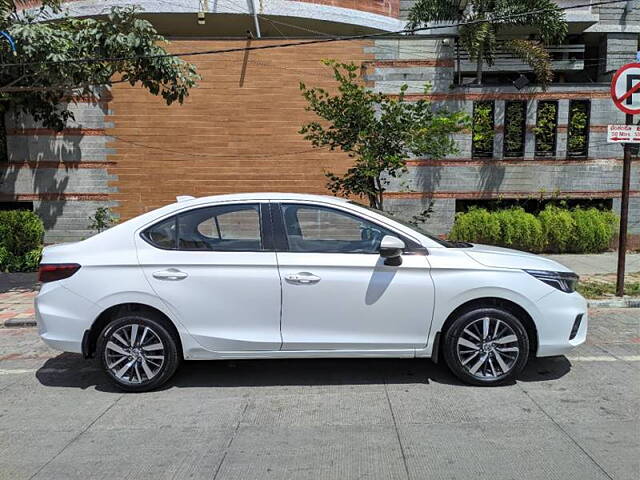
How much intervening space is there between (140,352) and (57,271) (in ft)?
3.37

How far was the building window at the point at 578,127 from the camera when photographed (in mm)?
12688

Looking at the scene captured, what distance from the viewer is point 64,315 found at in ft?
14.8

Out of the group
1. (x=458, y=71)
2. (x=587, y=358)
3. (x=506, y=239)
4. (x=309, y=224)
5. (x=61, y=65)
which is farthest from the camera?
(x=458, y=71)

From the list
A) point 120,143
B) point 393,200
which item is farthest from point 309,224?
point 120,143

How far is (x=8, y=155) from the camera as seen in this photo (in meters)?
12.7

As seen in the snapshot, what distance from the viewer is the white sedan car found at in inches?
175

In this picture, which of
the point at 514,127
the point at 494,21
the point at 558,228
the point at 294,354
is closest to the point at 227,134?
the point at 494,21

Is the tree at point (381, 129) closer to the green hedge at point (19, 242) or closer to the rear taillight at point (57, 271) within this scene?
the rear taillight at point (57, 271)

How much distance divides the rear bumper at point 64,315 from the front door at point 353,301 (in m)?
1.74

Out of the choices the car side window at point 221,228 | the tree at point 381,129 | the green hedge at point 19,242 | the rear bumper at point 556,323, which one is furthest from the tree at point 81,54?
the rear bumper at point 556,323

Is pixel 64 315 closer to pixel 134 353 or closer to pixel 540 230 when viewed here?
pixel 134 353

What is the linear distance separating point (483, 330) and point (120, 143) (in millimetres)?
10864

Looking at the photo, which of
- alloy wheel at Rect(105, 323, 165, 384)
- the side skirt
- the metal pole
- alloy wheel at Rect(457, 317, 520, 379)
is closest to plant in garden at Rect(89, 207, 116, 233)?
alloy wheel at Rect(105, 323, 165, 384)

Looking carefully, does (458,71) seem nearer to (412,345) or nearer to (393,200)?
(393,200)
